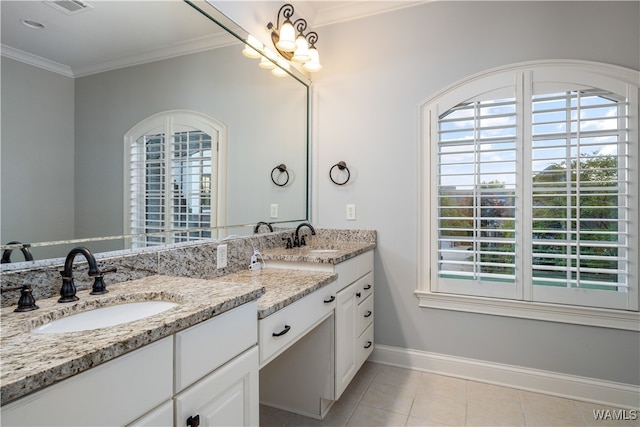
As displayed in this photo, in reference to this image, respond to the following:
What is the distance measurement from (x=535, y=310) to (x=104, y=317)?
7.93 ft

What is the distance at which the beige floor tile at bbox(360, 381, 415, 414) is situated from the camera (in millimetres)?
2129

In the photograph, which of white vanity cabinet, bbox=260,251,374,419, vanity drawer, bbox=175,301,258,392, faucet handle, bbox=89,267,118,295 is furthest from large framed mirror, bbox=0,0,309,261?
white vanity cabinet, bbox=260,251,374,419

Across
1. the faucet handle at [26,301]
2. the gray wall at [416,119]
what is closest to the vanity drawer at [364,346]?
the gray wall at [416,119]

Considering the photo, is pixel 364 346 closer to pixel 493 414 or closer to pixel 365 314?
pixel 365 314

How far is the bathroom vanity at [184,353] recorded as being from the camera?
69 cm

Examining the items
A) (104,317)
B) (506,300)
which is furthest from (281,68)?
(506,300)

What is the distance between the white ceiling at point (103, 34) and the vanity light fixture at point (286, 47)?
A: 0.32 meters

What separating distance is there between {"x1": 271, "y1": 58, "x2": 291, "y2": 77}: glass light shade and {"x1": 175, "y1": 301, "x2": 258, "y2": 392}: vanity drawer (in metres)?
1.83

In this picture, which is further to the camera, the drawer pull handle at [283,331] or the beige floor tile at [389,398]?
the beige floor tile at [389,398]

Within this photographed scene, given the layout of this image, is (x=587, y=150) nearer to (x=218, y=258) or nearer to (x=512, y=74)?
(x=512, y=74)

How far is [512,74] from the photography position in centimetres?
233

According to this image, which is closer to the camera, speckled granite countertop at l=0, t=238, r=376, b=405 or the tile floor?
speckled granite countertop at l=0, t=238, r=376, b=405

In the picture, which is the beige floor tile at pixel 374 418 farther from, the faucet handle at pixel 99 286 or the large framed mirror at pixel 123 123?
the faucet handle at pixel 99 286

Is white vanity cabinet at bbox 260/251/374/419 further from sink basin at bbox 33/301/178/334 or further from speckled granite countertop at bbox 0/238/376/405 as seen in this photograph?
sink basin at bbox 33/301/178/334
